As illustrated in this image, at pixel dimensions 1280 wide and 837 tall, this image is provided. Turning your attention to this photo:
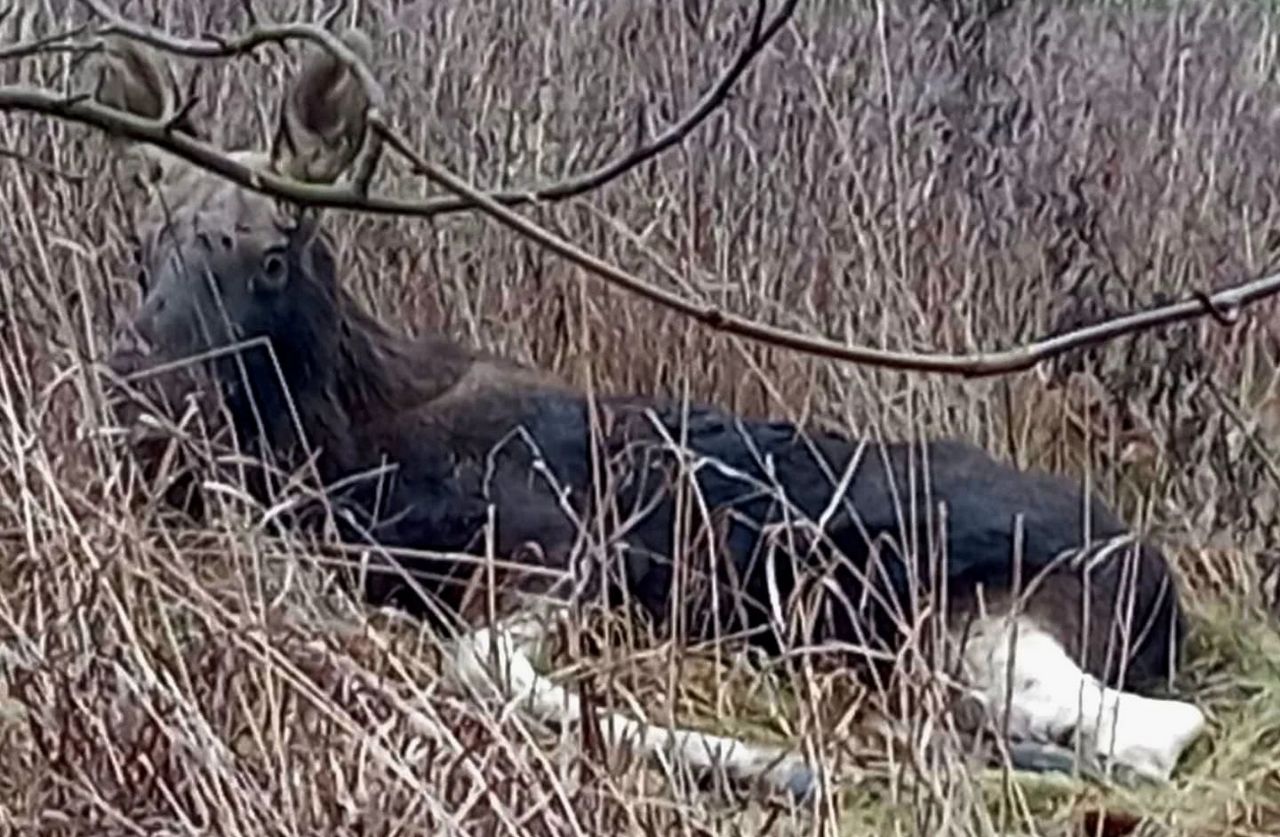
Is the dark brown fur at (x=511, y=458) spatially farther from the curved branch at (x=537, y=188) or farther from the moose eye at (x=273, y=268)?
the curved branch at (x=537, y=188)

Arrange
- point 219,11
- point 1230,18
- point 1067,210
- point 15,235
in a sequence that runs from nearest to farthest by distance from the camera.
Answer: point 15,235, point 1067,210, point 219,11, point 1230,18

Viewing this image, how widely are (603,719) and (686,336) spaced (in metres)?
2.80

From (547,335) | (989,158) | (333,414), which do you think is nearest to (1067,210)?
(989,158)

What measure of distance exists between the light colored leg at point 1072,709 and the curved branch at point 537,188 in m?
2.13

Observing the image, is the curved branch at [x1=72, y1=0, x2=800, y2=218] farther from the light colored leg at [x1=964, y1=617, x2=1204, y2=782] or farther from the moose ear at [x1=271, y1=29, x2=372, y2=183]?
the light colored leg at [x1=964, y1=617, x2=1204, y2=782]

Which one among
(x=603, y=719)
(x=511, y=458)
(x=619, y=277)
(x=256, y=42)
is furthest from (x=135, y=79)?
(x=619, y=277)

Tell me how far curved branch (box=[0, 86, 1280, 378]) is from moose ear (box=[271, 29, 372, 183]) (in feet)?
3.56

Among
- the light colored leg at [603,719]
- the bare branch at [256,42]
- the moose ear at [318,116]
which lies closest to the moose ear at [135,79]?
the moose ear at [318,116]

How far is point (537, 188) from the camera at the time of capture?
2492mm

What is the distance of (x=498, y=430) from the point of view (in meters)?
5.80

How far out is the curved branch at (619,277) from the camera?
6.27ft

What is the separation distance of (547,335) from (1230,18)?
3.35 metres

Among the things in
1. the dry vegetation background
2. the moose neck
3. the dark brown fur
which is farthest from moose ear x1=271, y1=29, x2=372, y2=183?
the moose neck

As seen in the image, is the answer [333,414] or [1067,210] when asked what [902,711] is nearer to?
[333,414]
